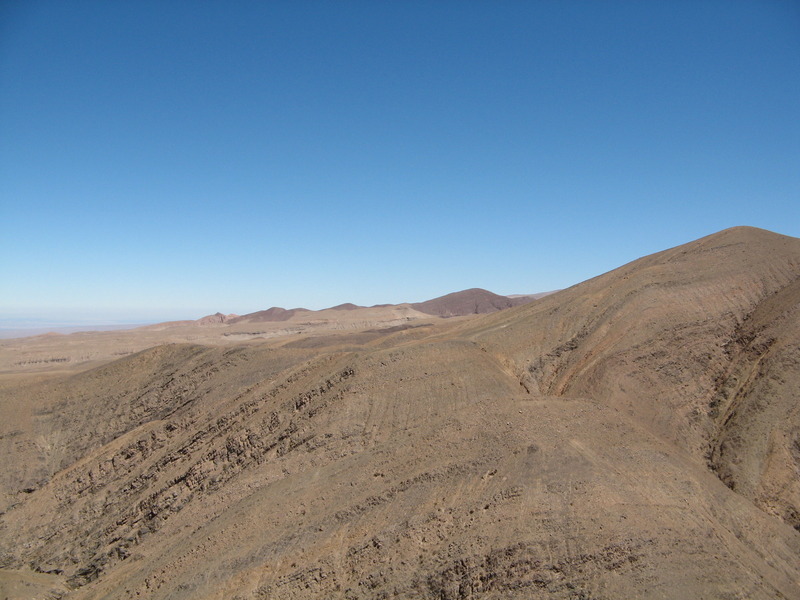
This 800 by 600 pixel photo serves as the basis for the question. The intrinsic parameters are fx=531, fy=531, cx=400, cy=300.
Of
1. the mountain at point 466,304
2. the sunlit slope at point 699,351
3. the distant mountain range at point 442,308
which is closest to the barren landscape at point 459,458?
the sunlit slope at point 699,351

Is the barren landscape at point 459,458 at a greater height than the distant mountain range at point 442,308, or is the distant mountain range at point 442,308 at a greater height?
the distant mountain range at point 442,308

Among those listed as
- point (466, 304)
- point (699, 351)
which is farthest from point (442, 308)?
point (699, 351)

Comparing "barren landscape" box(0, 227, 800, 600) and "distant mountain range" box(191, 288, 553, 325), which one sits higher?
"distant mountain range" box(191, 288, 553, 325)

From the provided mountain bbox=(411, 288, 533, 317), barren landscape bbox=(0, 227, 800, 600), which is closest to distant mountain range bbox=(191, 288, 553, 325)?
mountain bbox=(411, 288, 533, 317)

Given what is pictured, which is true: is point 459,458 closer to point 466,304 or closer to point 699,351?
point 699,351

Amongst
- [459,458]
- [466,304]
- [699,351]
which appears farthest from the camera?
[466,304]

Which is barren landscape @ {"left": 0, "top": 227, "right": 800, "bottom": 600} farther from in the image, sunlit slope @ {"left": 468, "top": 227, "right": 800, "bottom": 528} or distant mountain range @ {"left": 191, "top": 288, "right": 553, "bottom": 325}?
distant mountain range @ {"left": 191, "top": 288, "right": 553, "bottom": 325}

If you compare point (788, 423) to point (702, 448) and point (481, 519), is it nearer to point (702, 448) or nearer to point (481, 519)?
point (702, 448)

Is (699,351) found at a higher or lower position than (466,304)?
lower

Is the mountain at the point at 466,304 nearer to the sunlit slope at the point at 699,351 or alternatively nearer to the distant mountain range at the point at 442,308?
the distant mountain range at the point at 442,308
